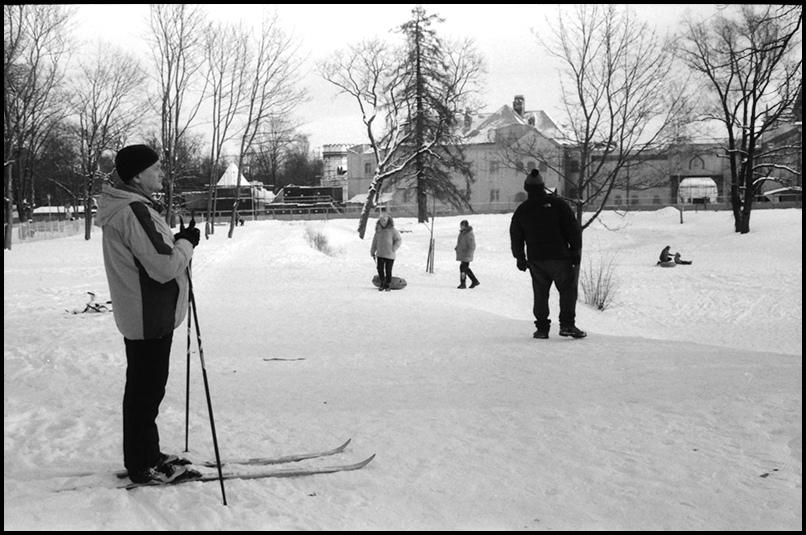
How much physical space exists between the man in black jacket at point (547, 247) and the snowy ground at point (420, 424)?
47 centimetres

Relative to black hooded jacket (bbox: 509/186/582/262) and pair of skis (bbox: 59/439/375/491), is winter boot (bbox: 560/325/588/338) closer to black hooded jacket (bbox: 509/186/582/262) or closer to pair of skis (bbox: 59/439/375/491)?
black hooded jacket (bbox: 509/186/582/262)

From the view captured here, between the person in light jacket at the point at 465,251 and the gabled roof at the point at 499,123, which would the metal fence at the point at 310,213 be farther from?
the person in light jacket at the point at 465,251

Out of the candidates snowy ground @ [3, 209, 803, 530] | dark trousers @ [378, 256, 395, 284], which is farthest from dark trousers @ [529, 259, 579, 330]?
dark trousers @ [378, 256, 395, 284]

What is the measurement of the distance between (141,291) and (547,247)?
568cm

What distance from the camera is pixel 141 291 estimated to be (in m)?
3.86

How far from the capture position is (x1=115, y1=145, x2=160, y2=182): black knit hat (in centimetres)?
397

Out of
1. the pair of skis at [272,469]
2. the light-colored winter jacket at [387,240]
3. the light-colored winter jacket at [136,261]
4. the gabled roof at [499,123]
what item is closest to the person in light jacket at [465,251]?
the light-colored winter jacket at [387,240]

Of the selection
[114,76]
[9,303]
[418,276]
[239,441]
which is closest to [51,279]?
[9,303]

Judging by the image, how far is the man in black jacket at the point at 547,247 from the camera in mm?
8477

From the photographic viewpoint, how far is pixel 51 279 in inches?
689

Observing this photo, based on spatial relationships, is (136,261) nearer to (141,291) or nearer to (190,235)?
(141,291)

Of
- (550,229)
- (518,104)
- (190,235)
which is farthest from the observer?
(518,104)

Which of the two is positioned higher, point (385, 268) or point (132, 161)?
point (132, 161)

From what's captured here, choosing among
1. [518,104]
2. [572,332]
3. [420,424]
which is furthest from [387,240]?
[518,104]
